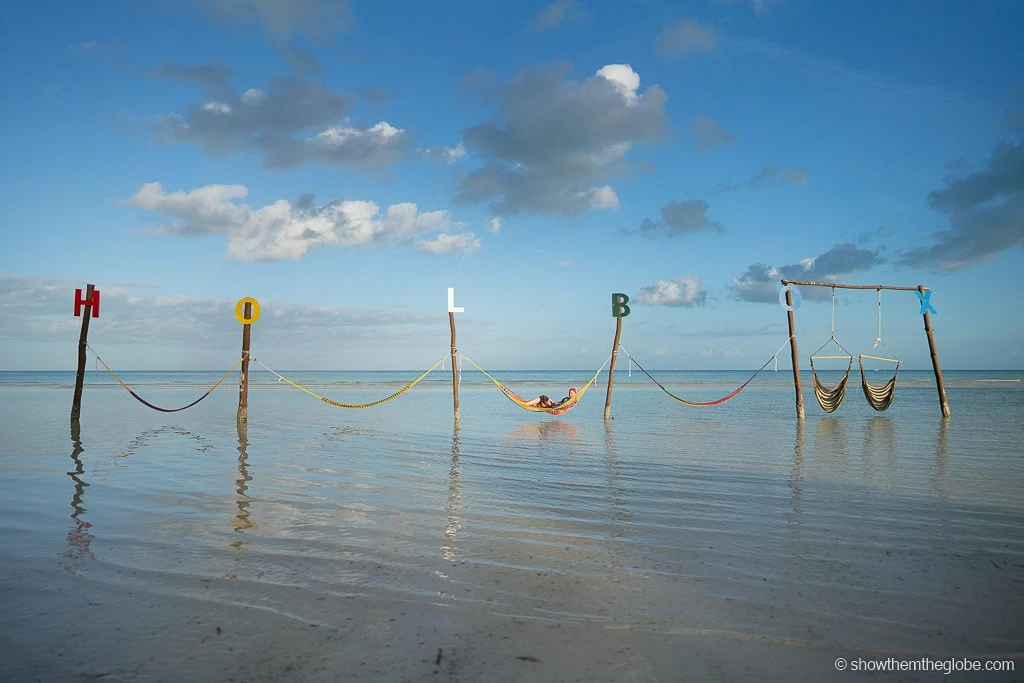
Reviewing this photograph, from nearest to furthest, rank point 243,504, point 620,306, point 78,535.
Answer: point 78,535, point 243,504, point 620,306

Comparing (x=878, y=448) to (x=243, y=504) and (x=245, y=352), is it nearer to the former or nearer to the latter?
(x=243, y=504)

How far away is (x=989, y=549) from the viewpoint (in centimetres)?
543

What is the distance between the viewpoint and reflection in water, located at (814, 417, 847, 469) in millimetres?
10836

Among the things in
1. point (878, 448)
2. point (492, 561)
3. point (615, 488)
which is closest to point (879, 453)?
point (878, 448)

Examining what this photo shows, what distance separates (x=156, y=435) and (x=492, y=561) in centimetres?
1157

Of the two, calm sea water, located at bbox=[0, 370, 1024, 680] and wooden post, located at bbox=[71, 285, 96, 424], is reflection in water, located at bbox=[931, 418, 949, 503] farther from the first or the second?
wooden post, located at bbox=[71, 285, 96, 424]

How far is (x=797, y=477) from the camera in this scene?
8.98m

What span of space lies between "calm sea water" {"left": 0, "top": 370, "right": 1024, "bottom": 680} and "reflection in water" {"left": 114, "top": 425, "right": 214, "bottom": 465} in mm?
263

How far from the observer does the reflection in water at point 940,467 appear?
782cm

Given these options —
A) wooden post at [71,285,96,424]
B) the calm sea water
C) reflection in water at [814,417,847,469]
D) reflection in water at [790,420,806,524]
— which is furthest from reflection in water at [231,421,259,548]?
reflection in water at [814,417,847,469]

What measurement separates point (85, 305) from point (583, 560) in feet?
51.8

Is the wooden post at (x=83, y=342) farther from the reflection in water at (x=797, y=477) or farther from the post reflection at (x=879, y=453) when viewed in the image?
the post reflection at (x=879, y=453)

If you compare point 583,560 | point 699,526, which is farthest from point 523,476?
point 583,560

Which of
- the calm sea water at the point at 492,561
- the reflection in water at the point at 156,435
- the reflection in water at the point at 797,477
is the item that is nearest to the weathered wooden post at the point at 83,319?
the reflection in water at the point at 156,435
